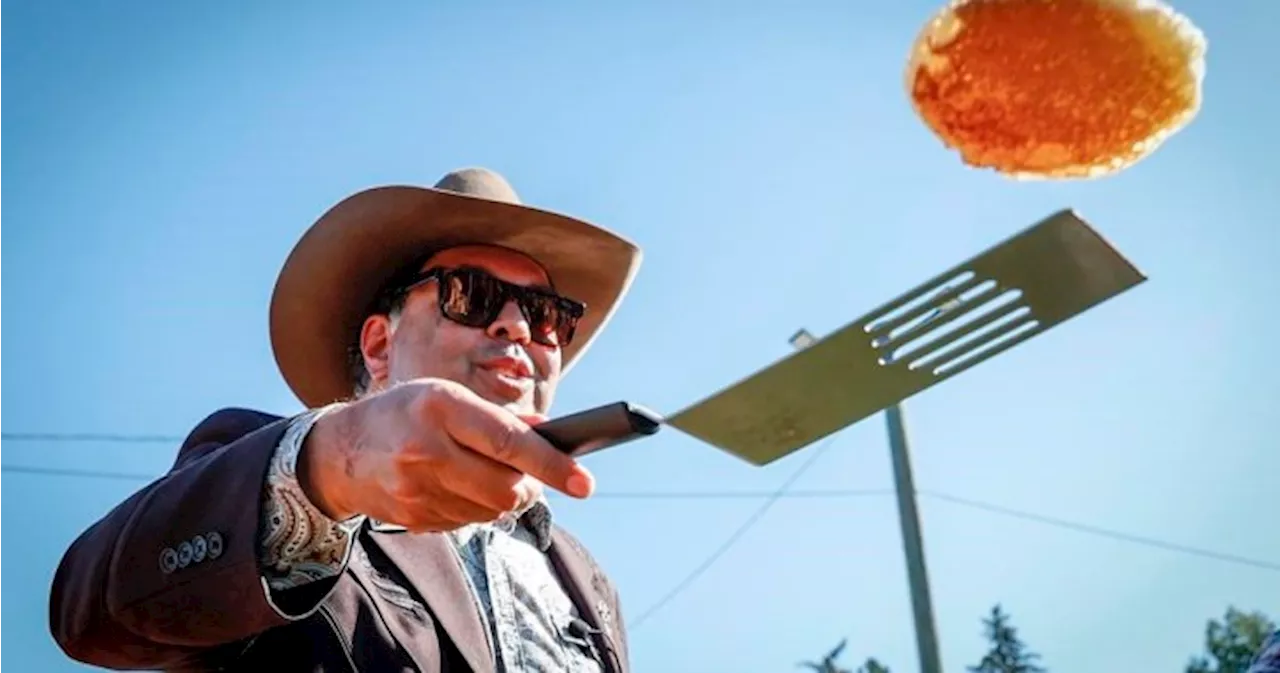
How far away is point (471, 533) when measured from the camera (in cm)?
258

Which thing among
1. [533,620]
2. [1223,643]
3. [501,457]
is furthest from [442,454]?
[1223,643]

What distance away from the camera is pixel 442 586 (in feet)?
7.48

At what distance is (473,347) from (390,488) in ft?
4.39

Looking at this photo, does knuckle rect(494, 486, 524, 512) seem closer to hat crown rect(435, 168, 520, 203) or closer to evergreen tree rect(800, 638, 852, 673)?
hat crown rect(435, 168, 520, 203)

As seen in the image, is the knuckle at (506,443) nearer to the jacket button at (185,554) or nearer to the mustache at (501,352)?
the jacket button at (185,554)

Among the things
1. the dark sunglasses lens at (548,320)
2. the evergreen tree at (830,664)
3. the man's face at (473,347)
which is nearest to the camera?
the man's face at (473,347)

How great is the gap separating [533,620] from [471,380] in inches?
20.1

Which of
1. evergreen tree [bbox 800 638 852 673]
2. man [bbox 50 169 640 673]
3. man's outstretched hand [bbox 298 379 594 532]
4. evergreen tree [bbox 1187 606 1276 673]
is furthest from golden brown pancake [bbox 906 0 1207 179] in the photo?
evergreen tree [bbox 1187 606 1276 673]

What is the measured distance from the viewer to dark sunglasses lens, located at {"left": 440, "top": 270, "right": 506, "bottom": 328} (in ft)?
9.35

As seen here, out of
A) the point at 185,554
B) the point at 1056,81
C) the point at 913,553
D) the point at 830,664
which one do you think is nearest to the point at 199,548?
the point at 185,554

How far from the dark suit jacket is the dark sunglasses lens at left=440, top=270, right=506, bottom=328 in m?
0.71

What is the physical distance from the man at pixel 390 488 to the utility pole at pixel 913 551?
5464 mm

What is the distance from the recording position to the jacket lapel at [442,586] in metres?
2.21

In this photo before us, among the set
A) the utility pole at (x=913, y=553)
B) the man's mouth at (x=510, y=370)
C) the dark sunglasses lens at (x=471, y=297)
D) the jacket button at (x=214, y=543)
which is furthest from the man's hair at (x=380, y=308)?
the utility pole at (x=913, y=553)
